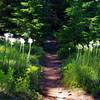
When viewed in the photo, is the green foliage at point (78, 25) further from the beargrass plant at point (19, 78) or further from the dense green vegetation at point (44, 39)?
the beargrass plant at point (19, 78)

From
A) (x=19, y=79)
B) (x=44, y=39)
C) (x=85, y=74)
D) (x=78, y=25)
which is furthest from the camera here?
(x=44, y=39)

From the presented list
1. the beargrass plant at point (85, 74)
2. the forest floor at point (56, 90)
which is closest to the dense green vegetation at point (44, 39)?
the beargrass plant at point (85, 74)

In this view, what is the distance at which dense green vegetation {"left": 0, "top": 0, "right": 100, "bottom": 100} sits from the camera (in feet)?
32.5

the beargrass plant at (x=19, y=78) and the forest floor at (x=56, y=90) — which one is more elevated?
the beargrass plant at (x=19, y=78)

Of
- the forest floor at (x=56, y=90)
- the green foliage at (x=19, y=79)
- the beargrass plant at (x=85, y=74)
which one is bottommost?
the forest floor at (x=56, y=90)

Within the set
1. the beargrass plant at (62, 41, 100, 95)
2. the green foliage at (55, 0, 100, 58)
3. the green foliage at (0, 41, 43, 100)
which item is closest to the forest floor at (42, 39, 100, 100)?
the beargrass plant at (62, 41, 100, 95)

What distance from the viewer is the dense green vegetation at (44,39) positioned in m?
9.91

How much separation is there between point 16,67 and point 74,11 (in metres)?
8.65

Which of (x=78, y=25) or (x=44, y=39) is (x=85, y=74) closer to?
(x=78, y=25)

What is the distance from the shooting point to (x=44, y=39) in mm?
20688

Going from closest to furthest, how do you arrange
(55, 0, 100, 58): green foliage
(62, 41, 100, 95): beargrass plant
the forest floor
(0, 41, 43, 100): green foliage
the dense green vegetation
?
(0, 41, 43, 100): green foliage, the dense green vegetation, the forest floor, (62, 41, 100, 95): beargrass plant, (55, 0, 100, 58): green foliage

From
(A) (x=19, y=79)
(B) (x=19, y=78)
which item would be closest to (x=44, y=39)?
(B) (x=19, y=78)

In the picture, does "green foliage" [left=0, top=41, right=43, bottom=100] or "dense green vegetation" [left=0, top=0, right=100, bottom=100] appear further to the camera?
"dense green vegetation" [left=0, top=0, right=100, bottom=100]

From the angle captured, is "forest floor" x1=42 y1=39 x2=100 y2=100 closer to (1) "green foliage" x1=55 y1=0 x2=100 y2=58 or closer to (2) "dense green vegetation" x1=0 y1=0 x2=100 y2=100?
(2) "dense green vegetation" x1=0 y1=0 x2=100 y2=100
